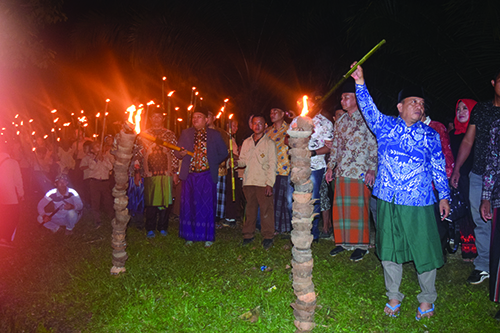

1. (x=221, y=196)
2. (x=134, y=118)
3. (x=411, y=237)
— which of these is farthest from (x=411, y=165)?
(x=221, y=196)

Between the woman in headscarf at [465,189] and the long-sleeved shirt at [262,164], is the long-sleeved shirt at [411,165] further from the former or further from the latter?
the long-sleeved shirt at [262,164]

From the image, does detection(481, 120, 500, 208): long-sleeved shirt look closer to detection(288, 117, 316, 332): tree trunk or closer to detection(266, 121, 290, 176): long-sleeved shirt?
detection(288, 117, 316, 332): tree trunk

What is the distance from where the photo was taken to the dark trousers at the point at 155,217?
306 inches

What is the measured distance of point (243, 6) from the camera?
1146 centimetres

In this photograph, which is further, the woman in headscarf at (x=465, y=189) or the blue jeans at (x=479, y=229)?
the woman in headscarf at (x=465, y=189)

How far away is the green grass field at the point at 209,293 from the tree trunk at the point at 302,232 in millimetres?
363

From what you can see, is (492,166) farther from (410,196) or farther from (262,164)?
(262,164)

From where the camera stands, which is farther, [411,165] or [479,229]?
[479,229]

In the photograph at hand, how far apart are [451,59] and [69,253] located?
8635 millimetres

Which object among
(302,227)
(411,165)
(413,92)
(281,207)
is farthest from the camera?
(281,207)

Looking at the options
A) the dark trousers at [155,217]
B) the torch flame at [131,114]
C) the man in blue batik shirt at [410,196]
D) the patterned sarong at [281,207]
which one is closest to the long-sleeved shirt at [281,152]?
the patterned sarong at [281,207]

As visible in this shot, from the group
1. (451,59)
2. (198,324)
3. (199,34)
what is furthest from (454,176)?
(199,34)

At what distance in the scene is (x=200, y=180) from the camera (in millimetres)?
6914

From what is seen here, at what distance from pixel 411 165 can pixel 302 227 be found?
1.30 m
